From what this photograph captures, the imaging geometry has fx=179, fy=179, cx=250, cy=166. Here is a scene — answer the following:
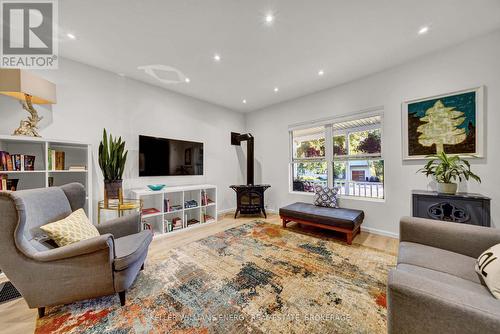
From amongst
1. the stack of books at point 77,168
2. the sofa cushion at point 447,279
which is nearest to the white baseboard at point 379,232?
the sofa cushion at point 447,279

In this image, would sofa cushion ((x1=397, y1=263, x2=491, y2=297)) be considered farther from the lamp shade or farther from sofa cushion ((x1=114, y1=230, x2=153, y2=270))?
the lamp shade

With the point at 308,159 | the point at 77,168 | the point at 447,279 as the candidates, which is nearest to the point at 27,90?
the point at 77,168

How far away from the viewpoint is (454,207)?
213cm

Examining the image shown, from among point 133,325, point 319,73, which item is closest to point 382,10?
point 319,73

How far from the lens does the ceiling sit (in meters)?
1.79

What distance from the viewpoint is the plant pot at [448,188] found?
2.18m

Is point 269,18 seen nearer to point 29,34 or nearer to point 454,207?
point 29,34

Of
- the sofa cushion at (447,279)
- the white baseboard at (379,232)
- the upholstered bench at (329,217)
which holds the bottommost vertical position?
the white baseboard at (379,232)

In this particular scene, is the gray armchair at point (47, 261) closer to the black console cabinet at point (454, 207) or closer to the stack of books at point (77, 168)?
the stack of books at point (77, 168)

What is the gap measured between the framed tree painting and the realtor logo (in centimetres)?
458

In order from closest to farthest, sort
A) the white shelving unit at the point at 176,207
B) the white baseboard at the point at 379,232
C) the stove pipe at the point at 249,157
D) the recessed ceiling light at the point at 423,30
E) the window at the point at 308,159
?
the recessed ceiling light at the point at 423,30
the white baseboard at the point at 379,232
the white shelving unit at the point at 176,207
the window at the point at 308,159
the stove pipe at the point at 249,157

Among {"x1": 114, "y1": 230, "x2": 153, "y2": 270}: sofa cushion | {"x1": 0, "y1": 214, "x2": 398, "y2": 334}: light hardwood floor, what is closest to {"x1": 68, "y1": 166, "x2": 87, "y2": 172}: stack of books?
{"x1": 114, "y1": 230, "x2": 153, "y2": 270}: sofa cushion

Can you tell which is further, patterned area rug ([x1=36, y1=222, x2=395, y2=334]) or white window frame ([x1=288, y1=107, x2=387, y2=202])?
white window frame ([x1=288, y1=107, x2=387, y2=202])

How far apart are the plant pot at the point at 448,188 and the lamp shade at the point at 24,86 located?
16.0 feet
